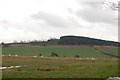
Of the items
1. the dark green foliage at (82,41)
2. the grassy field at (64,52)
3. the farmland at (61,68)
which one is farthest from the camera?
the dark green foliage at (82,41)

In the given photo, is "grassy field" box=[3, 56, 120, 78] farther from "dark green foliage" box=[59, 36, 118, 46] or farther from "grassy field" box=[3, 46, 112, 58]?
"dark green foliage" box=[59, 36, 118, 46]

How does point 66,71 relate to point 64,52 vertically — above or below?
below

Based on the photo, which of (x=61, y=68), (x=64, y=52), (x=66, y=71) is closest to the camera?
(x=66, y=71)

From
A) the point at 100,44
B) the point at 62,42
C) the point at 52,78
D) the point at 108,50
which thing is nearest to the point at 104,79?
the point at 52,78

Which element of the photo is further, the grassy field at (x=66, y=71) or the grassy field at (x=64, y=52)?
the grassy field at (x=64, y=52)

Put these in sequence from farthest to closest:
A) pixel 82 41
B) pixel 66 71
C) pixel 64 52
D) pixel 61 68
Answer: pixel 82 41 < pixel 64 52 < pixel 61 68 < pixel 66 71

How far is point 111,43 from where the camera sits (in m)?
81.6

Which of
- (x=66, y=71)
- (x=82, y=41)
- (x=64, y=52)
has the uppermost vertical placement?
(x=82, y=41)

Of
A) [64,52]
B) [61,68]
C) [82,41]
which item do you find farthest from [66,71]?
[82,41]

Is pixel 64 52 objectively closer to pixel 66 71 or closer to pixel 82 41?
pixel 82 41

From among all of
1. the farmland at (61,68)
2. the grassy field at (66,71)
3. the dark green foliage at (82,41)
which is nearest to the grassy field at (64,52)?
the farmland at (61,68)

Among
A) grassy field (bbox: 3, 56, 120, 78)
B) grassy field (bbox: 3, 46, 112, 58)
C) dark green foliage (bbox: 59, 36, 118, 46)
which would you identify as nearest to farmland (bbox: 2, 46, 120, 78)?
grassy field (bbox: 3, 56, 120, 78)

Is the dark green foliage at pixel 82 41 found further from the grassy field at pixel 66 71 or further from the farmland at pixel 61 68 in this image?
the grassy field at pixel 66 71

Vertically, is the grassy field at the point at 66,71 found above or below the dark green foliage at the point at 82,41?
below
